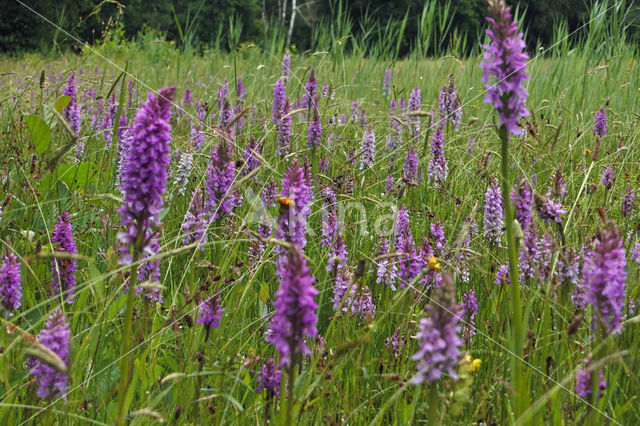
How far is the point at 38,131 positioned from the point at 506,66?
249 cm

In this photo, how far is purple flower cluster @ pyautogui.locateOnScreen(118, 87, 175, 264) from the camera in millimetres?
1268

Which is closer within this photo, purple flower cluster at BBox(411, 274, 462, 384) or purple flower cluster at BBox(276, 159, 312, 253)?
purple flower cluster at BBox(411, 274, 462, 384)

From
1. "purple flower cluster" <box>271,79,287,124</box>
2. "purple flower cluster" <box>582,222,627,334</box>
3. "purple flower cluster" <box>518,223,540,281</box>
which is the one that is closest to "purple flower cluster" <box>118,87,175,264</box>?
"purple flower cluster" <box>582,222,627,334</box>

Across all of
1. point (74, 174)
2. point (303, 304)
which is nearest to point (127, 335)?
point (303, 304)

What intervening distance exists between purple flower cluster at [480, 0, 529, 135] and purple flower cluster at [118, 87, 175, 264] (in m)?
0.72

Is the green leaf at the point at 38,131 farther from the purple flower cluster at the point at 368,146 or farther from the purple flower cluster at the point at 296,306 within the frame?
the purple flower cluster at the point at 296,306

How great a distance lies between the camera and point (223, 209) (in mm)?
2316

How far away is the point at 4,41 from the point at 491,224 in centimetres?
2955

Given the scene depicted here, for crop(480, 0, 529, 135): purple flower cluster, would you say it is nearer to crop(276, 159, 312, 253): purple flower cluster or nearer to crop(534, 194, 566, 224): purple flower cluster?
crop(276, 159, 312, 253): purple flower cluster

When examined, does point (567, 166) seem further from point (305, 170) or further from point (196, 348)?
point (196, 348)

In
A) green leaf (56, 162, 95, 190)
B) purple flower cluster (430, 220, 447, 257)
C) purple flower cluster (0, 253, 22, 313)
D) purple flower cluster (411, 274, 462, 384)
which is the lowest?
green leaf (56, 162, 95, 190)

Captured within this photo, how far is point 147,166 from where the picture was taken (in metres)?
1.28

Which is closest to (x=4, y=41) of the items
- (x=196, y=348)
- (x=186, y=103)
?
(x=186, y=103)

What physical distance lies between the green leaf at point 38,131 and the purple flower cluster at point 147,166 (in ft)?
6.23
